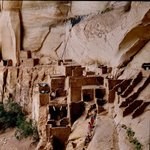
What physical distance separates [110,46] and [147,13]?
7.40 feet

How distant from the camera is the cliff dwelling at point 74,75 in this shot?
16719mm

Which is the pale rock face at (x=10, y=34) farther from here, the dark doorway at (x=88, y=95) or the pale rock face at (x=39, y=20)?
the dark doorway at (x=88, y=95)

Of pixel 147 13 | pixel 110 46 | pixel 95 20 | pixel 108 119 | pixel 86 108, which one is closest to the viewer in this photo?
pixel 108 119

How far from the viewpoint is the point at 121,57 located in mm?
20625

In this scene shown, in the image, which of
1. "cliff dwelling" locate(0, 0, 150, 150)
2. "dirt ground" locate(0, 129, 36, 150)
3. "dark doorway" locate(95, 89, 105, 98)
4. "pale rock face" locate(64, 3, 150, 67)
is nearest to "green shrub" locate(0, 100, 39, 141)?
"cliff dwelling" locate(0, 0, 150, 150)

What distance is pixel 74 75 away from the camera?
2042 centimetres

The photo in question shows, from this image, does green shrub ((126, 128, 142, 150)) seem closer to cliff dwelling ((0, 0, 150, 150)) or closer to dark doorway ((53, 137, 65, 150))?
cliff dwelling ((0, 0, 150, 150))

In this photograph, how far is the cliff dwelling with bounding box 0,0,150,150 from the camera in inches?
658

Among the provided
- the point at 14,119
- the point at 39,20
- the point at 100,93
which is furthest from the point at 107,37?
the point at 14,119

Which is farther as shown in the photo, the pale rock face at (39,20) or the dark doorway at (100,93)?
the pale rock face at (39,20)

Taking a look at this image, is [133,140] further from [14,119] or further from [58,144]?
[14,119]

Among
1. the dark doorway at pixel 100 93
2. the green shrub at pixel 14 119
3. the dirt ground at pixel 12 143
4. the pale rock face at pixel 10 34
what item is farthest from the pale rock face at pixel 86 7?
the dirt ground at pixel 12 143

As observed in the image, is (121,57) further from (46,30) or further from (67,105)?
(46,30)

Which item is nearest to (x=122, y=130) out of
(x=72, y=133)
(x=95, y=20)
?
(x=72, y=133)
